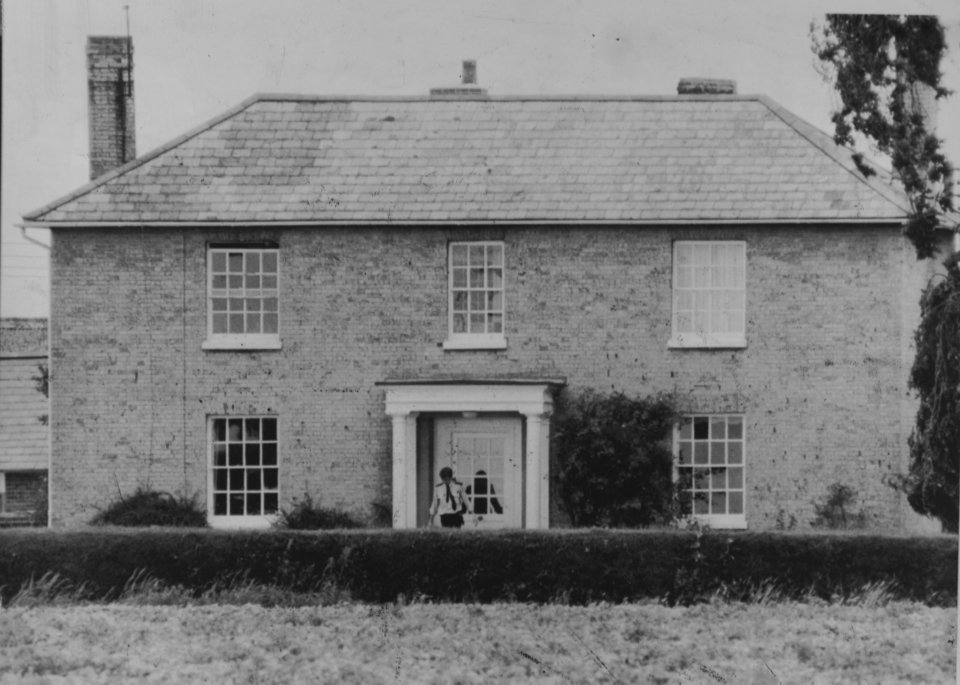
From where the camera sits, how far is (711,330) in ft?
55.9

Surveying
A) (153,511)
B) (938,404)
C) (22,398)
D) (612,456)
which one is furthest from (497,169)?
(22,398)

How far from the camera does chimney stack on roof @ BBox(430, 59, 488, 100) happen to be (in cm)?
1364

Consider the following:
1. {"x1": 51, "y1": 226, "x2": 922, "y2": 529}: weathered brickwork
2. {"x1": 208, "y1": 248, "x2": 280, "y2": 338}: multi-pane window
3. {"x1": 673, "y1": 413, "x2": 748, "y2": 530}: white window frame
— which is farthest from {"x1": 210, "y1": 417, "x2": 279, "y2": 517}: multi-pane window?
{"x1": 673, "y1": 413, "x2": 748, "y2": 530}: white window frame

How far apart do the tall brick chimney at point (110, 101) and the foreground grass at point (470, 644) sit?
4.78m

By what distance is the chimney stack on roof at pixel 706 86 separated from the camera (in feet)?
48.1

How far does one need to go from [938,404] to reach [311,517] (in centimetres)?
693

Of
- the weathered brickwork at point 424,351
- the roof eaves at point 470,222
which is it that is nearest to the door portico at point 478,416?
the weathered brickwork at point 424,351

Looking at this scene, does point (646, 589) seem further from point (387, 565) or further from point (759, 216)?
point (759, 216)

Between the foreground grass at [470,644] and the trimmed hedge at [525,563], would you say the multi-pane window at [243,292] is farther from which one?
the foreground grass at [470,644]

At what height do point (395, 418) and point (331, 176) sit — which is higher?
point (331, 176)

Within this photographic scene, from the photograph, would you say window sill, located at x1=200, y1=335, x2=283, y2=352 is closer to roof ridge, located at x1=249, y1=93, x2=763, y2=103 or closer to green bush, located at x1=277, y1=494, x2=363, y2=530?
green bush, located at x1=277, y1=494, x2=363, y2=530

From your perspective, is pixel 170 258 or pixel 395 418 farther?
pixel 395 418

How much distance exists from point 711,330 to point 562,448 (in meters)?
2.47

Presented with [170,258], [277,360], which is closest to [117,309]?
[170,258]
